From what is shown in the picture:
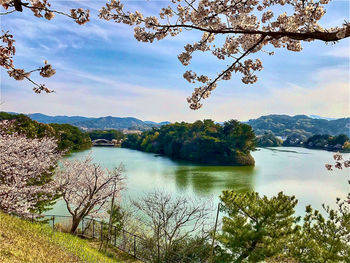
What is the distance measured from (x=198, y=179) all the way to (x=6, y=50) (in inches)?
733

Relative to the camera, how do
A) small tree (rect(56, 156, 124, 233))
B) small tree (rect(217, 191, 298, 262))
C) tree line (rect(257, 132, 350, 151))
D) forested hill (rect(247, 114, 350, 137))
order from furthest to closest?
forested hill (rect(247, 114, 350, 137)), tree line (rect(257, 132, 350, 151)), small tree (rect(56, 156, 124, 233)), small tree (rect(217, 191, 298, 262))

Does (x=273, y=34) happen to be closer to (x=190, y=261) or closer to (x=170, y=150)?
(x=190, y=261)

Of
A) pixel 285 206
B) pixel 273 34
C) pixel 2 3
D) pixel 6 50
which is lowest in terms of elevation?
pixel 285 206

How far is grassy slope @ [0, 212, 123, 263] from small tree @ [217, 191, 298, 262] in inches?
134

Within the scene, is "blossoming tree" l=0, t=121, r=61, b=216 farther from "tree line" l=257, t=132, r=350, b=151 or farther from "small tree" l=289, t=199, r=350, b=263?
"tree line" l=257, t=132, r=350, b=151

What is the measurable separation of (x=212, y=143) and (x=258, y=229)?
27574 mm

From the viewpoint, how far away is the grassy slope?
371 centimetres

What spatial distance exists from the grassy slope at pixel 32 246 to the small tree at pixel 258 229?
11.1 ft

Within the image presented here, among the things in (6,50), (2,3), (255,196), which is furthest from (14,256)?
(255,196)

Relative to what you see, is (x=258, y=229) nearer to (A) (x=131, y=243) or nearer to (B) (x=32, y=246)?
(A) (x=131, y=243)

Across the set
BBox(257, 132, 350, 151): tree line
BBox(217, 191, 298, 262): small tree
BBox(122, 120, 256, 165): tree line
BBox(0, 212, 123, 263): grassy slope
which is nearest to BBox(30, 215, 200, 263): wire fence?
BBox(217, 191, 298, 262): small tree

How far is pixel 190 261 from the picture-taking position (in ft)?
20.8

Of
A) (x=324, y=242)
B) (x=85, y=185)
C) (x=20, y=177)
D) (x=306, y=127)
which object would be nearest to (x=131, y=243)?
(x=85, y=185)

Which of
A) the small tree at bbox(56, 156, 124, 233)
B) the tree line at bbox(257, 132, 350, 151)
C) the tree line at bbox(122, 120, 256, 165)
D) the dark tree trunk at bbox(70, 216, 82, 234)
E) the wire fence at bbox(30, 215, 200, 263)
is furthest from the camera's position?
the tree line at bbox(257, 132, 350, 151)
